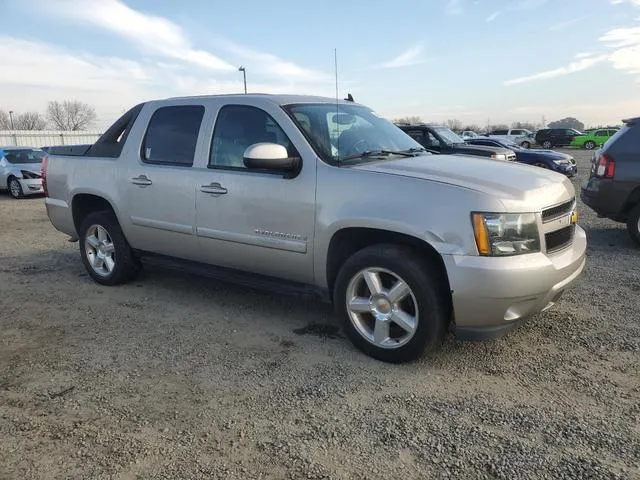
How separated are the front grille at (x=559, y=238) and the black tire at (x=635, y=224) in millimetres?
3581

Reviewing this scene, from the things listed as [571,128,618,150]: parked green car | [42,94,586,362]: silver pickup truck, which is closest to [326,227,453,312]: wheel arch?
[42,94,586,362]: silver pickup truck

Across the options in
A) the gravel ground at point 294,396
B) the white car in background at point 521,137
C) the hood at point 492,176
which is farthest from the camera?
the white car in background at point 521,137

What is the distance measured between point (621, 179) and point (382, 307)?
15.9 feet

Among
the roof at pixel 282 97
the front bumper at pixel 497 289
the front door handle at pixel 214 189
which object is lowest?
the front bumper at pixel 497 289

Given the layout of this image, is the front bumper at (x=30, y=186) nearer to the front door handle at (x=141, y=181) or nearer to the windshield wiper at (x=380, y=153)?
the front door handle at (x=141, y=181)

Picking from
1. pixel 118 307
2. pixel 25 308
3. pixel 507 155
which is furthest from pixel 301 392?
pixel 507 155

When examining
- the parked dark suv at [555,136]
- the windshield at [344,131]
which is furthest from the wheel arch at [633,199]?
the parked dark suv at [555,136]

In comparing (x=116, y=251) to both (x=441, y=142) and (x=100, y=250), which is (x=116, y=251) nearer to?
(x=100, y=250)

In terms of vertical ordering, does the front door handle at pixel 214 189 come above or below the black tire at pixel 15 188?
above

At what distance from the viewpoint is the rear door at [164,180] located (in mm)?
4684

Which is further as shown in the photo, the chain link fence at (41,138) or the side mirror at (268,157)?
the chain link fence at (41,138)

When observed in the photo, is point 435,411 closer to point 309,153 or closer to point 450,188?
point 450,188

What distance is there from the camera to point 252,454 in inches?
106

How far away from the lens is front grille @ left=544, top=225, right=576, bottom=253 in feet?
11.6
